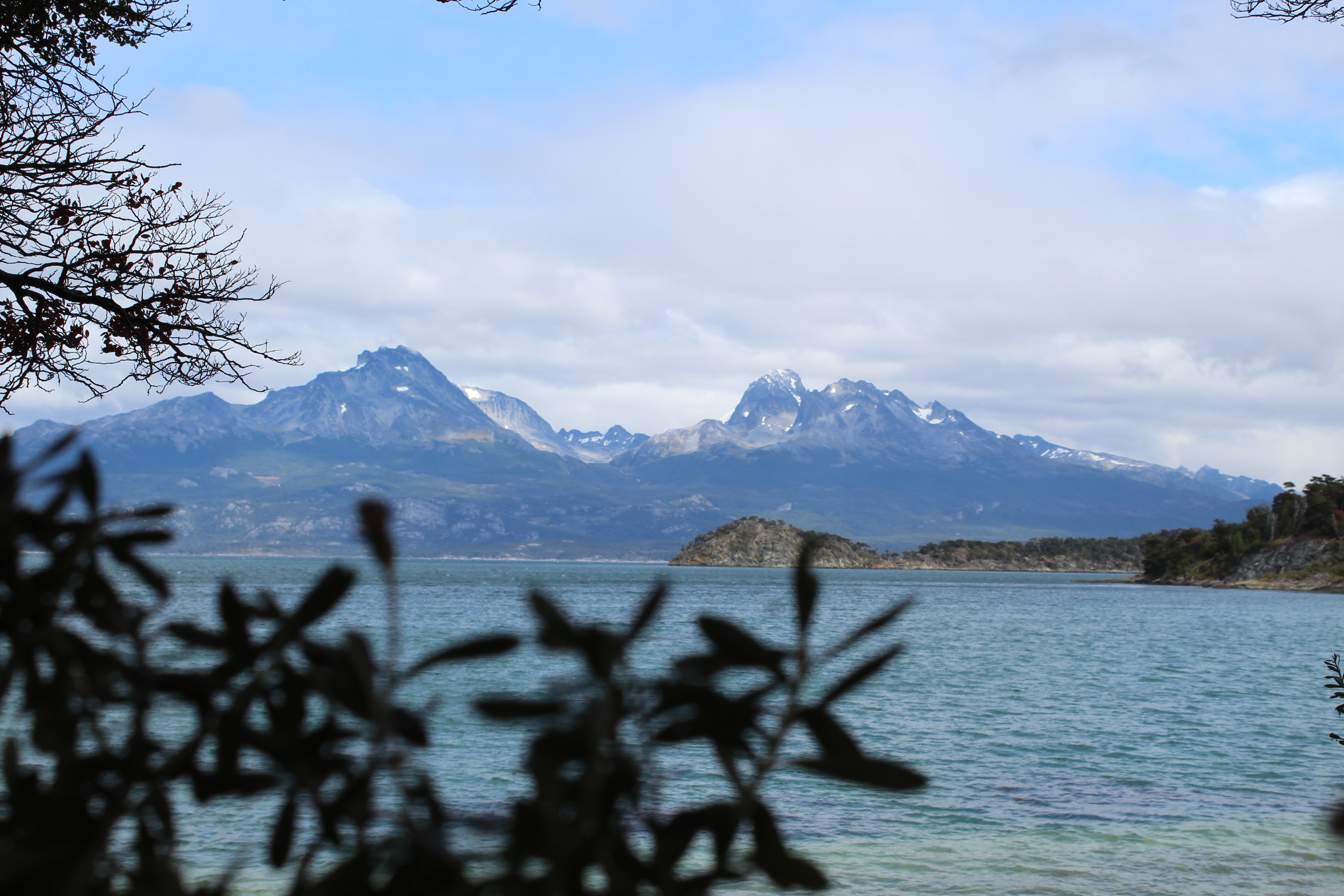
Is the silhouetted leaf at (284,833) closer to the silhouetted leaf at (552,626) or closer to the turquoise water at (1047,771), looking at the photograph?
the turquoise water at (1047,771)

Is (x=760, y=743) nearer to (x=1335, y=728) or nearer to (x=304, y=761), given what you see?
(x=304, y=761)

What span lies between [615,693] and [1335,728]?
99.3ft

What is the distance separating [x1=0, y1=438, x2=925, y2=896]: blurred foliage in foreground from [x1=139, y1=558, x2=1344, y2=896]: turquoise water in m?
0.15

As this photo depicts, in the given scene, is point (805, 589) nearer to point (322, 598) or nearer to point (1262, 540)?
point (322, 598)

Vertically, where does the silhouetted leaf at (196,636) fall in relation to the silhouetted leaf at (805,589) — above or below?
below

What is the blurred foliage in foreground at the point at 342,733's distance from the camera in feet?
3.40

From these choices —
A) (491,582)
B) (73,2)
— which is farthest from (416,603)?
(73,2)

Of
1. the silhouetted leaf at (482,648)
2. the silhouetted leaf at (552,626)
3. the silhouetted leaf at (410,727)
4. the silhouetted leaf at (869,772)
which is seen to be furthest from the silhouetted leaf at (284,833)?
the silhouetted leaf at (869,772)

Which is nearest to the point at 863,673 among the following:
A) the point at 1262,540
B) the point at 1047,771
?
the point at 1047,771

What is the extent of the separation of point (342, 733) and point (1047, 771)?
2018 centimetres

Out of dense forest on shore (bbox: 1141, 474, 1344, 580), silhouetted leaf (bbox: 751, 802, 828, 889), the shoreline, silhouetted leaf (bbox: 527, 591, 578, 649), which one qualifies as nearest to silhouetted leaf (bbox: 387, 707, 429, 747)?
silhouetted leaf (bbox: 527, 591, 578, 649)

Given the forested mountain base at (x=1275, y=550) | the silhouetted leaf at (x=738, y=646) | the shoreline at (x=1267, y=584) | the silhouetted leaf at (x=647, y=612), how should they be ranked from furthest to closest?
the forested mountain base at (x=1275, y=550) → the shoreline at (x=1267, y=584) → the silhouetted leaf at (x=738, y=646) → the silhouetted leaf at (x=647, y=612)

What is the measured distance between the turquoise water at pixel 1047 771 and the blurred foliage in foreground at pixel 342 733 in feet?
0.49

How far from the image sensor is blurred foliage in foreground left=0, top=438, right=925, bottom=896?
1.04m
